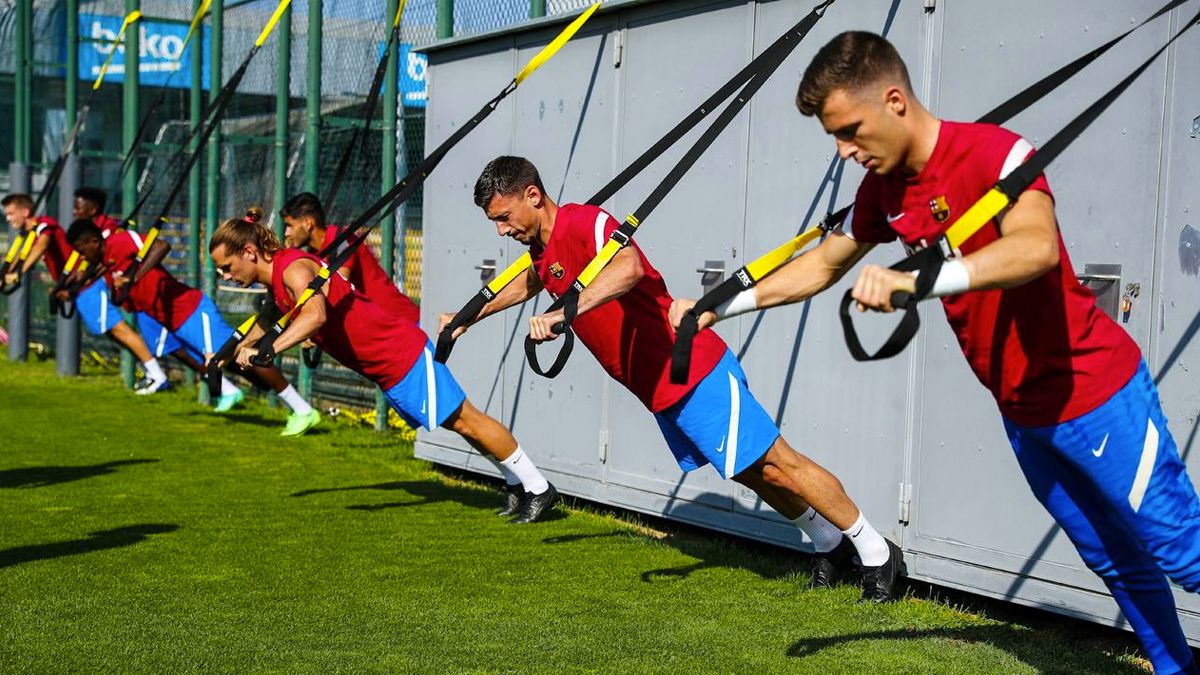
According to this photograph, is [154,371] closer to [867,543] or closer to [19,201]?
[19,201]

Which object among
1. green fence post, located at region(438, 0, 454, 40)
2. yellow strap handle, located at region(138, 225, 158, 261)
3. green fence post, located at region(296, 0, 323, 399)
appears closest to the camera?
yellow strap handle, located at region(138, 225, 158, 261)

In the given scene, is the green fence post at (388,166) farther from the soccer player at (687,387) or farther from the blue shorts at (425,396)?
the soccer player at (687,387)

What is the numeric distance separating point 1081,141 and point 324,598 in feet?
10.7

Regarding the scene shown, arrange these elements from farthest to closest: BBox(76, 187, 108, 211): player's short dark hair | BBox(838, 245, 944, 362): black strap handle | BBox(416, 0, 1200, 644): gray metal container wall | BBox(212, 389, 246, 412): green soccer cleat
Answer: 1. BBox(212, 389, 246, 412): green soccer cleat
2. BBox(76, 187, 108, 211): player's short dark hair
3. BBox(416, 0, 1200, 644): gray metal container wall
4. BBox(838, 245, 944, 362): black strap handle

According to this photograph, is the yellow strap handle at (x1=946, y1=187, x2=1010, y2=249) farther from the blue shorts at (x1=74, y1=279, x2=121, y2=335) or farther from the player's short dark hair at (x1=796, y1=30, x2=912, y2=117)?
the blue shorts at (x1=74, y1=279, x2=121, y2=335)

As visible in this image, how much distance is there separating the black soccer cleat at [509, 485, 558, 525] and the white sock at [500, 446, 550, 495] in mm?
27

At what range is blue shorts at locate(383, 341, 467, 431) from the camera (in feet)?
24.6

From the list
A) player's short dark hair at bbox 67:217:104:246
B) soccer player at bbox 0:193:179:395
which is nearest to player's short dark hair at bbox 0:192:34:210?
soccer player at bbox 0:193:179:395

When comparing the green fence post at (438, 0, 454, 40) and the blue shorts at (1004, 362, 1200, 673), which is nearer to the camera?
the blue shorts at (1004, 362, 1200, 673)

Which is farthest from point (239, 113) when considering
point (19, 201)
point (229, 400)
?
point (229, 400)

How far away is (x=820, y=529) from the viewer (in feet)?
19.1

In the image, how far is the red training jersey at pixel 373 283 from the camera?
8.60 m

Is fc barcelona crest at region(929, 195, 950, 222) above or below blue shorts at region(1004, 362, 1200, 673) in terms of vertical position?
above

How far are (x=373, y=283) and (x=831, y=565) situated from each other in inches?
150
